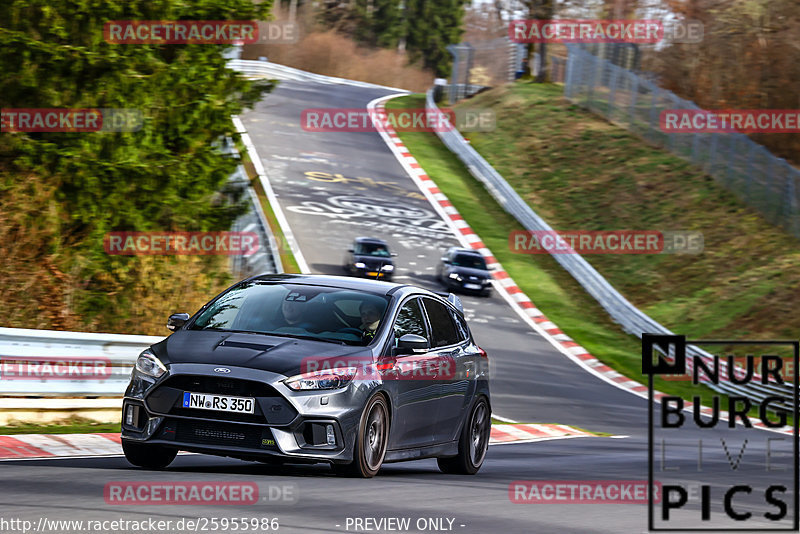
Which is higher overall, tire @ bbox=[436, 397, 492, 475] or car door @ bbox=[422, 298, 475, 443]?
car door @ bbox=[422, 298, 475, 443]

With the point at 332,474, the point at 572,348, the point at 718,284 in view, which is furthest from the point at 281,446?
the point at 718,284

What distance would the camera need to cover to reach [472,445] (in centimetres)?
1120

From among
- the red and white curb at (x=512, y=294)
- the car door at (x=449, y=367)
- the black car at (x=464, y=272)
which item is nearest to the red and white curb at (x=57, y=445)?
the car door at (x=449, y=367)

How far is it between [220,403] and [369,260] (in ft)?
74.8

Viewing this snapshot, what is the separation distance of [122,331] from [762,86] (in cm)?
3293

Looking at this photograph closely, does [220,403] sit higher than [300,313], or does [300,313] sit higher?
[300,313]

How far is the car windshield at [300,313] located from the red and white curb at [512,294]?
366 inches

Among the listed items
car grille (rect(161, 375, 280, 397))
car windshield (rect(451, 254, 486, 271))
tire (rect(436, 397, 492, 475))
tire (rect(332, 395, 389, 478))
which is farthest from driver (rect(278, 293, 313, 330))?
car windshield (rect(451, 254, 486, 271))

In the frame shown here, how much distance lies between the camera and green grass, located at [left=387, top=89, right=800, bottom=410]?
98.9 feet
